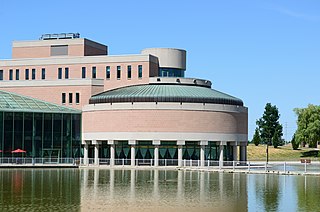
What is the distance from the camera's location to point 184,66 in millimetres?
109875

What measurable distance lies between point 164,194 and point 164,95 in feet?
152

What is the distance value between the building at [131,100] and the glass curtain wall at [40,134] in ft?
6.21

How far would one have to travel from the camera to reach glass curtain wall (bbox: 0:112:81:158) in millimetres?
93750

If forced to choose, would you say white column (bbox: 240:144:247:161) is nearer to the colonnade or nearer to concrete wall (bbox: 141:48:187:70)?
the colonnade

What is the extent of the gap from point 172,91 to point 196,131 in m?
7.68

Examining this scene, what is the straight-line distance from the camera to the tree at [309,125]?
140250 mm

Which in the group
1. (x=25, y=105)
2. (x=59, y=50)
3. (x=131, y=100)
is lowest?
(x=25, y=105)

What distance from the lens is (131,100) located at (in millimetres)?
94125

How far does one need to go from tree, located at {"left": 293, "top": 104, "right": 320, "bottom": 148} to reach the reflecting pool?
3008 inches

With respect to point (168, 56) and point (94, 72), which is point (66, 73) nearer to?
point (94, 72)

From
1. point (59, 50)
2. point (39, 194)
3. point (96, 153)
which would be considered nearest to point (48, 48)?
point (59, 50)

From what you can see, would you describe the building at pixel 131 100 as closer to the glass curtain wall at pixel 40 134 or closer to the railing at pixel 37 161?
the glass curtain wall at pixel 40 134

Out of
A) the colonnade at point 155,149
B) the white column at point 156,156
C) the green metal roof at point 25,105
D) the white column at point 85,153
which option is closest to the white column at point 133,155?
the colonnade at point 155,149

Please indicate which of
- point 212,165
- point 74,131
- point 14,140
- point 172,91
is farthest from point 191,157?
point 14,140
